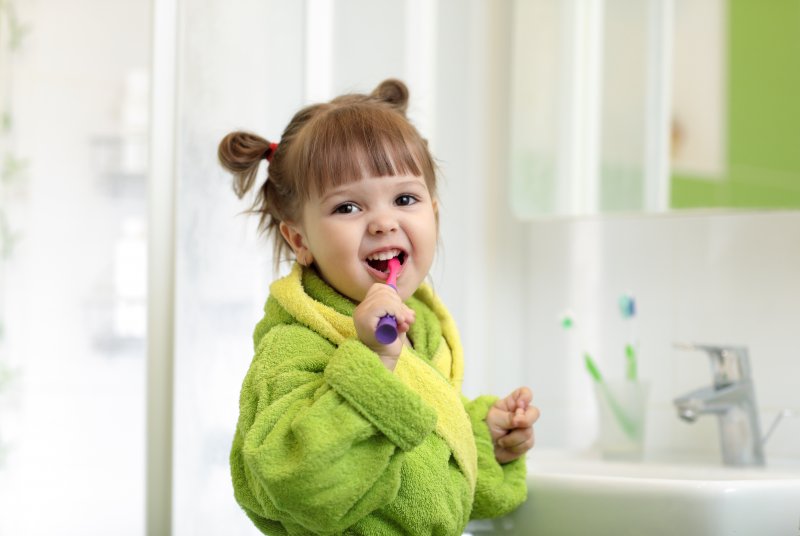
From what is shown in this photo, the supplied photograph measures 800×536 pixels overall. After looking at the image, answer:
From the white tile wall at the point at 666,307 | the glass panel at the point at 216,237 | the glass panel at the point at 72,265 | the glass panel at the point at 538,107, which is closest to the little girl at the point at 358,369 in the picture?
the glass panel at the point at 216,237

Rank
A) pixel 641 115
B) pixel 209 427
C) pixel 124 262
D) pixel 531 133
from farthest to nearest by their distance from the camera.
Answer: pixel 124 262, pixel 531 133, pixel 641 115, pixel 209 427

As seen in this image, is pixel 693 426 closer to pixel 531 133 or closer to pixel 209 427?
pixel 531 133

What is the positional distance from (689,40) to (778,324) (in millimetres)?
460

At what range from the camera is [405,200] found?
1.02 m

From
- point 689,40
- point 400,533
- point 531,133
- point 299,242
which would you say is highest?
point 689,40

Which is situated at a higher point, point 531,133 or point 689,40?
point 689,40

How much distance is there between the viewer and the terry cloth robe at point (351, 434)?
858 millimetres

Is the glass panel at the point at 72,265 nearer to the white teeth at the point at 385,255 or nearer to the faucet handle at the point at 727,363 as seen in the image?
the faucet handle at the point at 727,363

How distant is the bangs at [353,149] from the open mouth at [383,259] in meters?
0.08

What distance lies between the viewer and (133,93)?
119 inches

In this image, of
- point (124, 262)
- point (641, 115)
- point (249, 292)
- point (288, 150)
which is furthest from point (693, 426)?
point (124, 262)

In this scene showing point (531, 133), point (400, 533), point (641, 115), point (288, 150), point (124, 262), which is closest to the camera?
point (400, 533)

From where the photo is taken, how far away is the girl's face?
986 mm

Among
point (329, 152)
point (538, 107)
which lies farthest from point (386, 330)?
point (538, 107)
